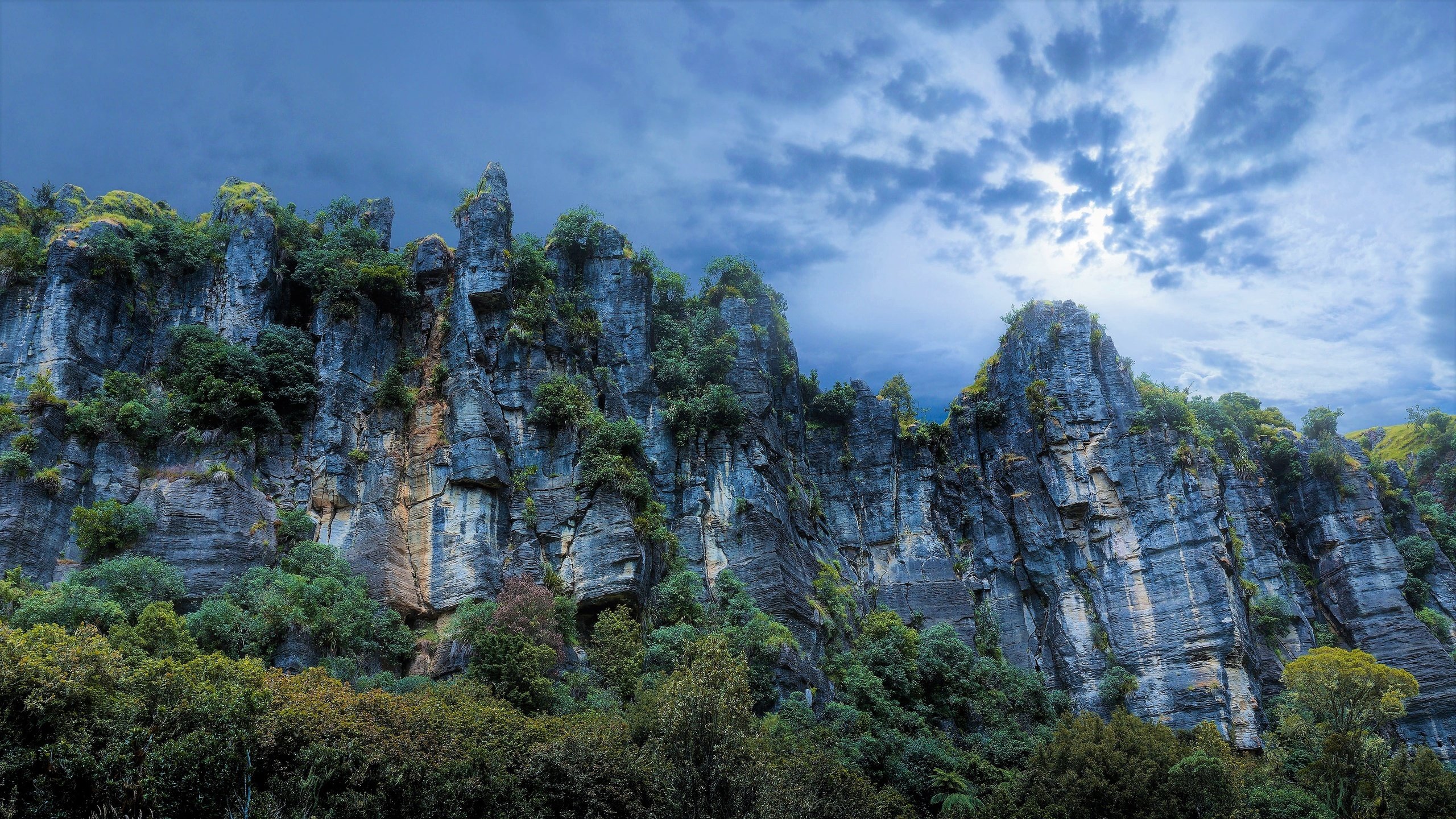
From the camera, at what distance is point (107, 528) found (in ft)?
104

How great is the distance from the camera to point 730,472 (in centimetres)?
4734

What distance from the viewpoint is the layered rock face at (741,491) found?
37.0 metres

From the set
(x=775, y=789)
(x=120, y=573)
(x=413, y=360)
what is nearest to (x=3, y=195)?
(x=413, y=360)

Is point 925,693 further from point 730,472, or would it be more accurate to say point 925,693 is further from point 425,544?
point 425,544

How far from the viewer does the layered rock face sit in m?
37.0

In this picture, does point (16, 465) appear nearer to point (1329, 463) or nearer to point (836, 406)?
point (836, 406)

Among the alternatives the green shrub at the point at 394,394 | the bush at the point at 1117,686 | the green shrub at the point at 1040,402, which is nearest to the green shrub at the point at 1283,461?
the green shrub at the point at 1040,402

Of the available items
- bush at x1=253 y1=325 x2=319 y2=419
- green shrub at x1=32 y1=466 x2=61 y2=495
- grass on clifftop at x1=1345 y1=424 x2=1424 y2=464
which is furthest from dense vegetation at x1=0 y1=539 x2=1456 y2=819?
grass on clifftop at x1=1345 y1=424 x2=1424 y2=464

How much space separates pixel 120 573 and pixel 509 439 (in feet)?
55.2

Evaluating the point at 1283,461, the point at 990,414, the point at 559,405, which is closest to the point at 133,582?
the point at 559,405

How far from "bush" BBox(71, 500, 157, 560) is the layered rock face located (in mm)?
541

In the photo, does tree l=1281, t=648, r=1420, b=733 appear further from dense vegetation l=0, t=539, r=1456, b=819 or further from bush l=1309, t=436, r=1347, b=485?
bush l=1309, t=436, r=1347, b=485

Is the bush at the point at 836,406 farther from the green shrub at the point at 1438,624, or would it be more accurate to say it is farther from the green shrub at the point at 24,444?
the green shrub at the point at 24,444

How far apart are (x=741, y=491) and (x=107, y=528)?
26788mm
